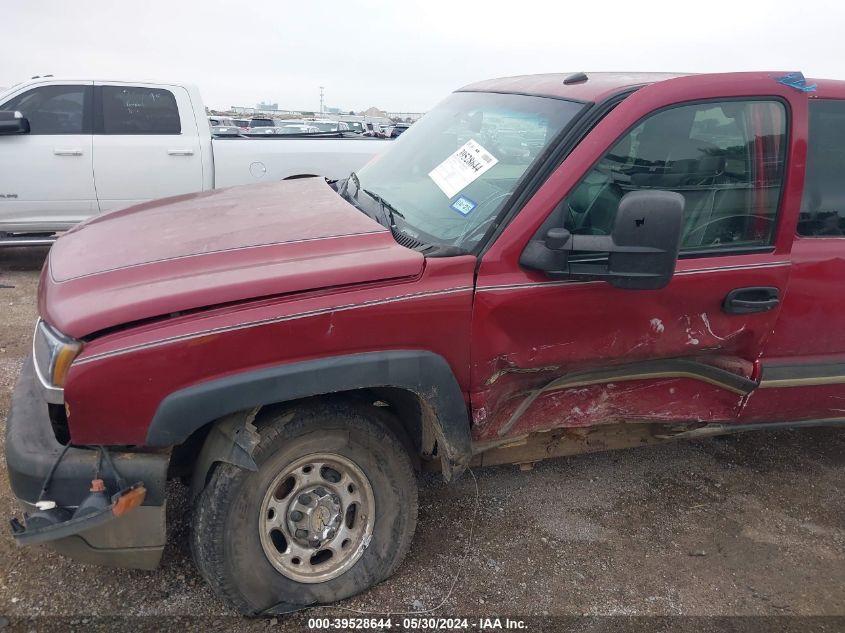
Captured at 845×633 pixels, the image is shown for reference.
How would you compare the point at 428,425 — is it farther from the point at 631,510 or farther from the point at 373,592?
the point at 631,510

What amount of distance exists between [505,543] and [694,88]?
2112 mm

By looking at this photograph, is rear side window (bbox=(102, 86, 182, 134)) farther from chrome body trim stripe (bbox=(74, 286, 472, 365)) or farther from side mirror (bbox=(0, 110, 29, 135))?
chrome body trim stripe (bbox=(74, 286, 472, 365))

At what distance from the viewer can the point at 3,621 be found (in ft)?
7.72

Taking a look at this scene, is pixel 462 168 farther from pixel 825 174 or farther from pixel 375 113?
pixel 375 113

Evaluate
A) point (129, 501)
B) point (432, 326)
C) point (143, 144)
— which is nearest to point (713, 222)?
Answer: point (432, 326)

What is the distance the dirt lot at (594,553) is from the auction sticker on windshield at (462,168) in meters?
1.55

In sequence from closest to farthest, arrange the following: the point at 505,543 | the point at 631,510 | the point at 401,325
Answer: the point at 401,325 → the point at 505,543 → the point at 631,510

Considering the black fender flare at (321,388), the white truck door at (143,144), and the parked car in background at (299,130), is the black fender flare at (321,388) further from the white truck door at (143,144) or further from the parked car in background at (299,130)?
the parked car in background at (299,130)

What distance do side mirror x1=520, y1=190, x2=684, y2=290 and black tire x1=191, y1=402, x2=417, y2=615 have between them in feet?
2.96

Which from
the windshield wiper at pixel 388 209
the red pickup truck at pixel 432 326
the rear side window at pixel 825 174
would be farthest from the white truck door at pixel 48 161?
the rear side window at pixel 825 174

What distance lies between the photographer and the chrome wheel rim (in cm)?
238

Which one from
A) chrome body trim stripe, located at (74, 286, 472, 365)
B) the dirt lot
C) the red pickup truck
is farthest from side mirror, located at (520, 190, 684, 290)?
Answer: the dirt lot

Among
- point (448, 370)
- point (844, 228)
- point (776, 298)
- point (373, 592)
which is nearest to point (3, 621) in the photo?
point (373, 592)

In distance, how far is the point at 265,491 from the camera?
2314 mm
